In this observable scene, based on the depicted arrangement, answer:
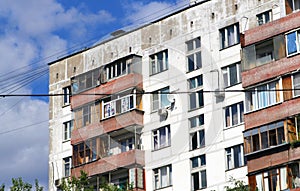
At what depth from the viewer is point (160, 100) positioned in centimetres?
5103

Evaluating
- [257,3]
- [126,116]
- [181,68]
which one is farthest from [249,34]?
[126,116]

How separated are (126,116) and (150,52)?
358 centimetres

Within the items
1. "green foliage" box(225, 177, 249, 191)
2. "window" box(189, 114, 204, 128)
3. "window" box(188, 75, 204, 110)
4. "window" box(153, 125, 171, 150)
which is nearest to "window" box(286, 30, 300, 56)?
"window" box(188, 75, 204, 110)

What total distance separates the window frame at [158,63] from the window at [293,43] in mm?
→ 8046

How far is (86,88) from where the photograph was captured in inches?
2151

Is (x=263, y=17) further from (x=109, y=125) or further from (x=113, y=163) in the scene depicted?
(x=113, y=163)

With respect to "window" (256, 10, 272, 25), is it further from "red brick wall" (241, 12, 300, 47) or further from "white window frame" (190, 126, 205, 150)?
"white window frame" (190, 126, 205, 150)

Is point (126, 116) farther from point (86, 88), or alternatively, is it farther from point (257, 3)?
point (257, 3)

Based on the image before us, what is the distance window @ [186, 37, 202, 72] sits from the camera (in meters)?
49.7

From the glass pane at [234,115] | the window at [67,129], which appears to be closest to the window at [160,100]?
the glass pane at [234,115]

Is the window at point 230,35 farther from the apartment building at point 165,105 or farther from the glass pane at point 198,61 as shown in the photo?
the glass pane at point 198,61

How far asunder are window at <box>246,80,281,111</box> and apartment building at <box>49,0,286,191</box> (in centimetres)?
A: 61

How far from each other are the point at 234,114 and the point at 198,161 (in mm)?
2892

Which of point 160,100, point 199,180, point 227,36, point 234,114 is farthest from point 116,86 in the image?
point 234,114
